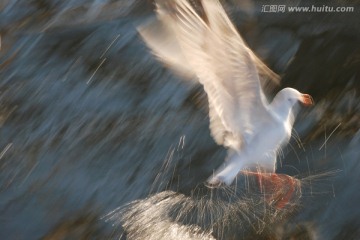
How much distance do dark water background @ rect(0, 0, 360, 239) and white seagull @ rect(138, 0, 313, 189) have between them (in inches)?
17.7

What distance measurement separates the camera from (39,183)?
5004 mm

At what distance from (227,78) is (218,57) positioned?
5.1 inches

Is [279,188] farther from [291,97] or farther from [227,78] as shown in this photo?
[227,78]

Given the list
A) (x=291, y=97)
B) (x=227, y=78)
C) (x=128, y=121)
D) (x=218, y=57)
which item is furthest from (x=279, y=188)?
(x=128, y=121)

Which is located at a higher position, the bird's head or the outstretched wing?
the outstretched wing

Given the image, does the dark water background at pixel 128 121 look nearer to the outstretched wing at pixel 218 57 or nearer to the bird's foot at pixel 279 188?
the bird's foot at pixel 279 188

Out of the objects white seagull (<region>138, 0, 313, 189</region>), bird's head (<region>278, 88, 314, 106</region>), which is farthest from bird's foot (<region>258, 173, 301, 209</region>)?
bird's head (<region>278, 88, 314, 106</region>)

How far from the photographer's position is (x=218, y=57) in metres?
3.82

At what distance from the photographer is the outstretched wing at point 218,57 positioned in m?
3.69

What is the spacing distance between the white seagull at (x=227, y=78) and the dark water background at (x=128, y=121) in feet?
1.47

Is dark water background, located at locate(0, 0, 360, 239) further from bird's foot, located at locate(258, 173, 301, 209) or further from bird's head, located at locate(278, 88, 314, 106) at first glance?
bird's head, located at locate(278, 88, 314, 106)

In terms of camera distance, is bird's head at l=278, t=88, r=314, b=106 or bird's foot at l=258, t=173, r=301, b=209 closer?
bird's head at l=278, t=88, r=314, b=106

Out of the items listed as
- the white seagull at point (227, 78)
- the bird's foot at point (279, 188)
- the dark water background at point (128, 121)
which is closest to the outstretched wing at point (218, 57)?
the white seagull at point (227, 78)

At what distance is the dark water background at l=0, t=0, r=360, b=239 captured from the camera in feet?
15.3
